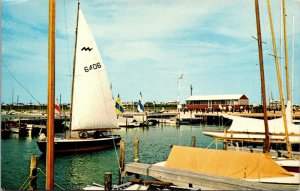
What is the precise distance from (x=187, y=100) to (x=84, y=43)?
209ft

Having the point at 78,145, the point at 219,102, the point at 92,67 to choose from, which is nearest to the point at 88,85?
the point at 92,67

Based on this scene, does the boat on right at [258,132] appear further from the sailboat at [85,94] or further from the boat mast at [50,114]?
the boat mast at [50,114]

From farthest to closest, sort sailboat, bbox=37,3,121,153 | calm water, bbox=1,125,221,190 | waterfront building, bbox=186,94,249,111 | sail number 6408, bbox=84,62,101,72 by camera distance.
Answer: waterfront building, bbox=186,94,249,111 < sail number 6408, bbox=84,62,101,72 < sailboat, bbox=37,3,121,153 < calm water, bbox=1,125,221,190

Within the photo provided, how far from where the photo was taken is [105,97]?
94.9 feet

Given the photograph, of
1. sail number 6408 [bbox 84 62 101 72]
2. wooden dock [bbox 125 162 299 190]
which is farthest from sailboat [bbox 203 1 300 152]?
sail number 6408 [bbox 84 62 101 72]

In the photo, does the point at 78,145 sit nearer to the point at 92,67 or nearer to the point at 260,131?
the point at 92,67

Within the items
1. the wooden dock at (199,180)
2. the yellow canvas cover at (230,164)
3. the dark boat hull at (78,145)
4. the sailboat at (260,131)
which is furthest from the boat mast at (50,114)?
the sailboat at (260,131)

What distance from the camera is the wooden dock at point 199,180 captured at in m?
10.8

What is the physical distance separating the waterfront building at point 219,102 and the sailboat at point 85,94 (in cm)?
5454

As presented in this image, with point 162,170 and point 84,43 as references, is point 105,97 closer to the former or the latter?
point 84,43

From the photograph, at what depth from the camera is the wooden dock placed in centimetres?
1077

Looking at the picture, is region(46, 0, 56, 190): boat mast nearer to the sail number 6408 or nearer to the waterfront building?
the sail number 6408

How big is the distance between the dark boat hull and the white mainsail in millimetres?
1661

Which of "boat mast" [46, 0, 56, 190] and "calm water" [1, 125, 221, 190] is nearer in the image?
"boat mast" [46, 0, 56, 190]
